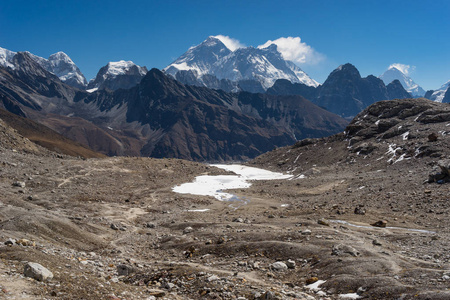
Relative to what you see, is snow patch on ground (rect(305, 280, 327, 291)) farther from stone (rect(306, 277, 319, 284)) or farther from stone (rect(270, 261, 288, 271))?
stone (rect(270, 261, 288, 271))

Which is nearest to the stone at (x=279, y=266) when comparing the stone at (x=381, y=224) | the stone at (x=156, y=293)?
the stone at (x=156, y=293)

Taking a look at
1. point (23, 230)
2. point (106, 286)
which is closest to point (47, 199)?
point (23, 230)

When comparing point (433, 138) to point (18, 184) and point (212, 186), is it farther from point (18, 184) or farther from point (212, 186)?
point (18, 184)

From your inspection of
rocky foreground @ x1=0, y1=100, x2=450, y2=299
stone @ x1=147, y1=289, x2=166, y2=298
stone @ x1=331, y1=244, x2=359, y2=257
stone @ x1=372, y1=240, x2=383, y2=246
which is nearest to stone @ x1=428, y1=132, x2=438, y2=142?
rocky foreground @ x1=0, y1=100, x2=450, y2=299

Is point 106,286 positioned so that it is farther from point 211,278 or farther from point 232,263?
point 232,263

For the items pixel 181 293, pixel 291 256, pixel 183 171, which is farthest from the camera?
pixel 183 171

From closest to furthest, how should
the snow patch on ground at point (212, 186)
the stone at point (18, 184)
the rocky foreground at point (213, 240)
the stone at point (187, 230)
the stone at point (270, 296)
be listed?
1. the stone at point (270, 296)
2. the rocky foreground at point (213, 240)
3. the stone at point (187, 230)
4. the stone at point (18, 184)
5. the snow patch on ground at point (212, 186)

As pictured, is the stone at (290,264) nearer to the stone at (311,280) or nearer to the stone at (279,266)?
the stone at (279,266)

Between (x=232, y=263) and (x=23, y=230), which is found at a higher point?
(x=23, y=230)

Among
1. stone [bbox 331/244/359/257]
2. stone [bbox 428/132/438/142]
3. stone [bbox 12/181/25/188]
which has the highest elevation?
stone [bbox 428/132/438/142]

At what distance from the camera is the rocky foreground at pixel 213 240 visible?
1331 centimetres

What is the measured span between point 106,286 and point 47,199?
31.1 meters

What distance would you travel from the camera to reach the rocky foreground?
524 inches

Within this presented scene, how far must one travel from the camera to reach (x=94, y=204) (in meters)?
38.9
